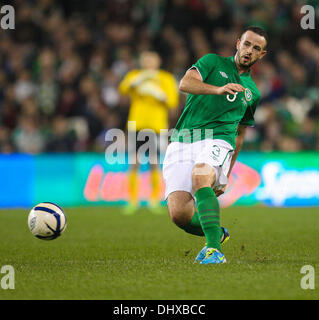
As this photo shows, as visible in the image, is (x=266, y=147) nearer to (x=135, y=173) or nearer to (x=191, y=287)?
(x=135, y=173)

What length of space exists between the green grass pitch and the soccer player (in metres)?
0.50

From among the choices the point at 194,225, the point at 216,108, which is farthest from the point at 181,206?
the point at 216,108

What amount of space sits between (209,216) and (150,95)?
6347 mm

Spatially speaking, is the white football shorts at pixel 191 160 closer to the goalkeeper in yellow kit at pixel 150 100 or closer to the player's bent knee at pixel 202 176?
the player's bent knee at pixel 202 176

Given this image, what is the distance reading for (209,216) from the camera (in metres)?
5.84

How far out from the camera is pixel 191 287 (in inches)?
183

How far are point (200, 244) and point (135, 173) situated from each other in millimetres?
4356

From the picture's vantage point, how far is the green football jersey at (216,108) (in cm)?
631

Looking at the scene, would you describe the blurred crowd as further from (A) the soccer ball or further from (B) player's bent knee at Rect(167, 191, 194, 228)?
(B) player's bent knee at Rect(167, 191, 194, 228)

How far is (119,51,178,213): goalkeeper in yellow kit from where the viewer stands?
1175 centimetres

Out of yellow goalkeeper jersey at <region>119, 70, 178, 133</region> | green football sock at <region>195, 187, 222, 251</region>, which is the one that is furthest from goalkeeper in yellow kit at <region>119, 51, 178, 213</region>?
green football sock at <region>195, 187, 222, 251</region>

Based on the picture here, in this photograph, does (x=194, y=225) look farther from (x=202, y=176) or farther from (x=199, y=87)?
(x=199, y=87)
